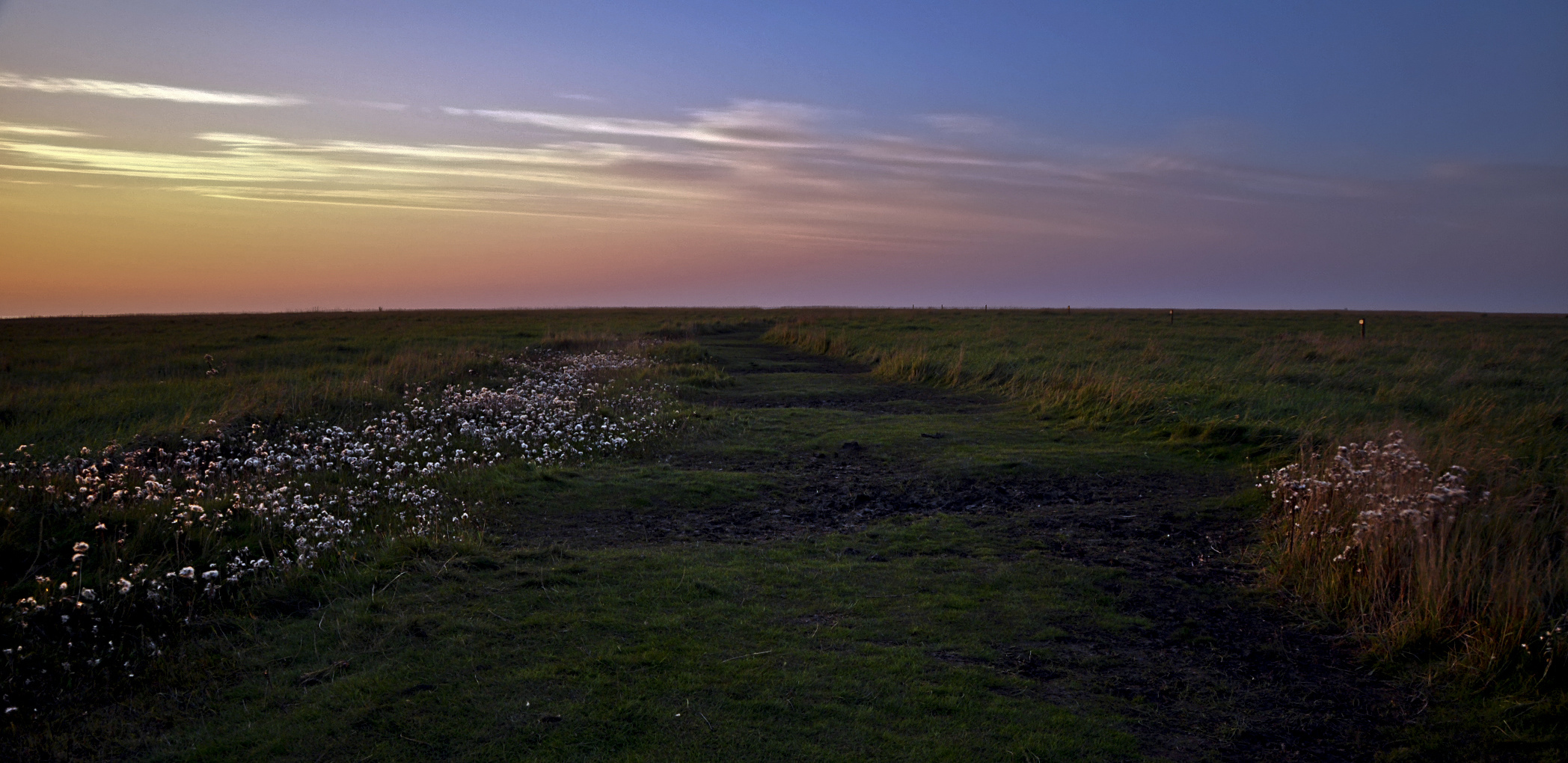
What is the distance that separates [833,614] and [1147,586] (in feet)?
8.68

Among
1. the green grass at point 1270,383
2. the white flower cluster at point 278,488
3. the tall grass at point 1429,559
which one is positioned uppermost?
the green grass at point 1270,383

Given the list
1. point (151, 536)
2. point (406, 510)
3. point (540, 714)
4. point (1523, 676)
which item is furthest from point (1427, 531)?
point (151, 536)

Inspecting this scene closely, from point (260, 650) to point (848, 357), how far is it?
2503 centimetres

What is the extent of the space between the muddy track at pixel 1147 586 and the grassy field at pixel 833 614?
0.03 m

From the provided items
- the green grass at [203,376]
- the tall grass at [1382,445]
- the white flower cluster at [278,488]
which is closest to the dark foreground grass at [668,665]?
the white flower cluster at [278,488]

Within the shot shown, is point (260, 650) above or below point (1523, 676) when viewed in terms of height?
below

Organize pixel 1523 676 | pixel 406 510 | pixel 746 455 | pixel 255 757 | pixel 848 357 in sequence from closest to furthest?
pixel 255 757 < pixel 1523 676 < pixel 406 510 < pixel 746 455 < pixel 848 357

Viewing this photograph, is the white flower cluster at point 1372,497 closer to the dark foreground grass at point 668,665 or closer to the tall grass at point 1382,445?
the tall grass at point 1382,445

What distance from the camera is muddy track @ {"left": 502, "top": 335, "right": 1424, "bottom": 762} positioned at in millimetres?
4582

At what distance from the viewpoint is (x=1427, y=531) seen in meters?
5.92

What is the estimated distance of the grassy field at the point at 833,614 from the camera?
14.1 ft

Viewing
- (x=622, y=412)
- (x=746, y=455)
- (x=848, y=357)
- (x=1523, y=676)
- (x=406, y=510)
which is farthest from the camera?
(x=848, y=357)

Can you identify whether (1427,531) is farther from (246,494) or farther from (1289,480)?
(246,494)

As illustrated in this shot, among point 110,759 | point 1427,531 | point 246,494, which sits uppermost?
point 1427,531
